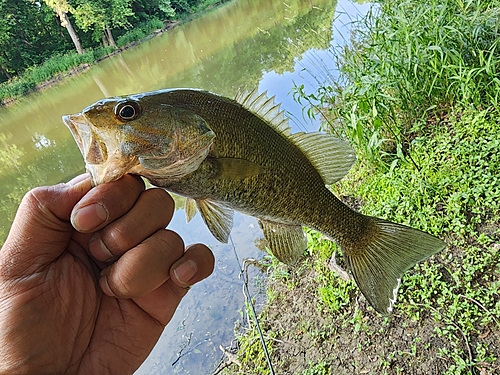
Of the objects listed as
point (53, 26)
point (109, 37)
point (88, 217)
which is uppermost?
point (53, 26)

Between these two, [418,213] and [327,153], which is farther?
[418,213]

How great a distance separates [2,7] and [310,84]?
31714 mm

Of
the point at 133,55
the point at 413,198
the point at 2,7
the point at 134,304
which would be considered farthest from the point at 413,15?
the point at 2,7

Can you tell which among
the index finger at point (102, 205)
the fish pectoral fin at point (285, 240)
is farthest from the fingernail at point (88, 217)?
the fish pectoral fin at point (285, 240)

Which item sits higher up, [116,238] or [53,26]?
[53,26]

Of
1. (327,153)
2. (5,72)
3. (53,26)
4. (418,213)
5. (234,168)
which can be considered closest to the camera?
(234,168)

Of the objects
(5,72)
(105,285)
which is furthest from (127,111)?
(5,72)

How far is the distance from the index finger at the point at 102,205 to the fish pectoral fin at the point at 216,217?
276mm

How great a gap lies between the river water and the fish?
24 cm

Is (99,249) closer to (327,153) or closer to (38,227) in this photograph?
(38,227)

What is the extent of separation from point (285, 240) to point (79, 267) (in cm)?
87

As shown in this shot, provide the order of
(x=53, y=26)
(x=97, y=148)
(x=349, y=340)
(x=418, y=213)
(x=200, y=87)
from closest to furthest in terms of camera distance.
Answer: (x=97, y=148) → (x=349, y=340) → (x=418, y=213) → (x=200, y=87) → (x=53, y=26)

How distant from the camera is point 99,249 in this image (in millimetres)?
1355

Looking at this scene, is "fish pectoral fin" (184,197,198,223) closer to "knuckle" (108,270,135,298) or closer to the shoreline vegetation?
"knuckle" (108,270,135,298)
